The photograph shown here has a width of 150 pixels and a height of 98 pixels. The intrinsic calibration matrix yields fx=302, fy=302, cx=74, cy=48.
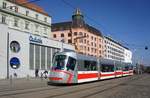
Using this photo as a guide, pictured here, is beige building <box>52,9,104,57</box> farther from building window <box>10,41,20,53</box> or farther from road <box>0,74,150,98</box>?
road <box>0,74,150,98</box>

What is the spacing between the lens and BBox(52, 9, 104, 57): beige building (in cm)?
10370

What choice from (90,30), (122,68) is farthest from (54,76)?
(90,30)

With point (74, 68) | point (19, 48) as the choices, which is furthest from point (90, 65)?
point (19, 48)

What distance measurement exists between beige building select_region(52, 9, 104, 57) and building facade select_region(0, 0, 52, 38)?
25893mm

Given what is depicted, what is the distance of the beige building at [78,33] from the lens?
340 ft

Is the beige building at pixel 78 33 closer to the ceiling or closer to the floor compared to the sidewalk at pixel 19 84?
closer to the ceiling

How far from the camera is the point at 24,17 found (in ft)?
225

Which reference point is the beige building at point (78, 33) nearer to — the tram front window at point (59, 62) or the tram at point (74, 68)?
the tram at point (74, 68)

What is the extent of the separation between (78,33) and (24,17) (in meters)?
36.9

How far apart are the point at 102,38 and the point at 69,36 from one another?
80.9 ft

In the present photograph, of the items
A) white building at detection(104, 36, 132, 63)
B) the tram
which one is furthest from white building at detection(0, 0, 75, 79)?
white building at detection(104, 36, 132, 63)

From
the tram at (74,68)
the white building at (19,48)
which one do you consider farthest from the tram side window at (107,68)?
the white building at (19,48)

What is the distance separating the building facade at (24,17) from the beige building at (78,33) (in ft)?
85.0

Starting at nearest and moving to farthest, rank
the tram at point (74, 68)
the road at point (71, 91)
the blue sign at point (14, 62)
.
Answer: the road at point (71, 91) → the tram at point (74, 68) → the blue sign at point (14, 62)
